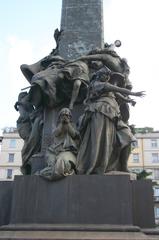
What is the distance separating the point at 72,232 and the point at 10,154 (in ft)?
182

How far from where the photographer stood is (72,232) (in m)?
6.48

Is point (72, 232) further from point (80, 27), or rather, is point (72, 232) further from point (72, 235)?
point (80, 27)

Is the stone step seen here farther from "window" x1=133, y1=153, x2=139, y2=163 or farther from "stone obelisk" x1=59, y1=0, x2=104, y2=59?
"window" x1=133, y1=153, x2=139, y2=163

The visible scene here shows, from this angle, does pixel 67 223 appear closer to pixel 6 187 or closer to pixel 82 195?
pixel 82 195

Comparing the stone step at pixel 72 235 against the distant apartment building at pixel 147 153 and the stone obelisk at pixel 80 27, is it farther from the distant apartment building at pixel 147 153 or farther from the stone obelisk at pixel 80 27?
the distant apartment building at pixel 147 153

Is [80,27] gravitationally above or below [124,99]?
above

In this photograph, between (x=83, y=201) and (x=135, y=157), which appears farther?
(x=135, y=157)

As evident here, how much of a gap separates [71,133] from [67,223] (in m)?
1.83

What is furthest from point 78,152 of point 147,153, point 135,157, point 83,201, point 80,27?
point 147,153

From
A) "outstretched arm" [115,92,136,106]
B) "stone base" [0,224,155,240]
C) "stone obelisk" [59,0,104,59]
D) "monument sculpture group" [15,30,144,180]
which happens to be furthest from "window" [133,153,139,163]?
"stone base" [0,224,155,240]

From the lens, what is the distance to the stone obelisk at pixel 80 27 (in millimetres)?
9820

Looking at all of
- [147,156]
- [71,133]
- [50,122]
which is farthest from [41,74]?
[147,156]

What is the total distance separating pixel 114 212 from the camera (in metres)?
6.79

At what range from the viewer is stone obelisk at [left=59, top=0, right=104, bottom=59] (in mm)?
9820
